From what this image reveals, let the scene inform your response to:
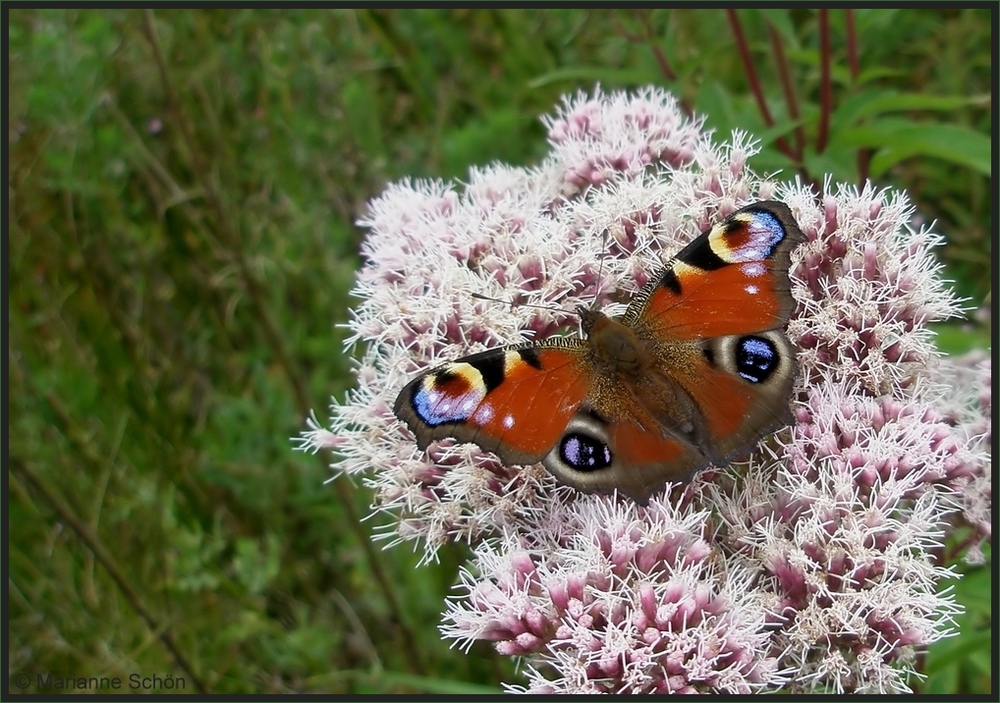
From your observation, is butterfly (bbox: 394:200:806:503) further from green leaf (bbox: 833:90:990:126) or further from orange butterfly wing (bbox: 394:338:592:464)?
green leaf (bbox: 833:90:990:126)

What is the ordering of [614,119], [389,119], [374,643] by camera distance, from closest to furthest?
[614,119], [374,643], [389,119]

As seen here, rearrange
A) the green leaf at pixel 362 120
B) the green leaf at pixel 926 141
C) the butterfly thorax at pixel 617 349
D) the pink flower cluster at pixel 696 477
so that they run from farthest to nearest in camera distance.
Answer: the green leaf at pixel 362 120 → the green leaf at pixel 926 141 → the butterfly thorax at pixel 617 349 → the pink flower cluster at pixel 696 477

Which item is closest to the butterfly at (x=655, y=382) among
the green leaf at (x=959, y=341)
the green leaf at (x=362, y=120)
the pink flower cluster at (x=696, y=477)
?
the pink flower cluster at (x=696, y=477)

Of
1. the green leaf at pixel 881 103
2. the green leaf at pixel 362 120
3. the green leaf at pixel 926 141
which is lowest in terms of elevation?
the green leaf at pixel 926 141

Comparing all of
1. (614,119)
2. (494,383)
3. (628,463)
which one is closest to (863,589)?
(628,463)

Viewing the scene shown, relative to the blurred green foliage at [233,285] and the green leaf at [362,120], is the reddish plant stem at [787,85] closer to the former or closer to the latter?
the blurred green foliage at [233,285]

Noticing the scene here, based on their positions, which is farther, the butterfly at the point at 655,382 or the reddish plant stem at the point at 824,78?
the reddish plant stem at the point at 824,78

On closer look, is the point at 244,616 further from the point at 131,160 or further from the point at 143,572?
the point at 131,160
